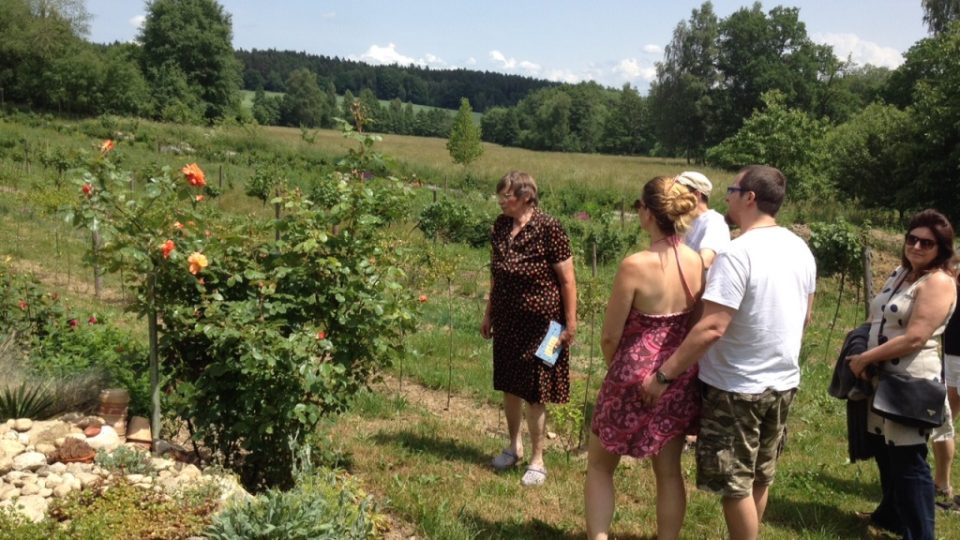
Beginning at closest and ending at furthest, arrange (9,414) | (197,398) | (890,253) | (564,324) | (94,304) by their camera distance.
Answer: (197,398) < (9,414) < (564,324) < (94,304) < (890,253)

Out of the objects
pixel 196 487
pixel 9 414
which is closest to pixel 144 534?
pixel 196 487

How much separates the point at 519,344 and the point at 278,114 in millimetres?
75403

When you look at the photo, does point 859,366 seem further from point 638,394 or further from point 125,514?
point 125,514

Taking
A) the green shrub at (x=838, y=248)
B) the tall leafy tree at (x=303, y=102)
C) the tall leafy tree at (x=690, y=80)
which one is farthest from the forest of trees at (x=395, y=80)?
the green shrub at (x=838, y=248)

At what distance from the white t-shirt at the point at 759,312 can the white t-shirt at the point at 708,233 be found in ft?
2.03

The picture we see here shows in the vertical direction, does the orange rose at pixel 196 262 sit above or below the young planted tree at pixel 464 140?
below

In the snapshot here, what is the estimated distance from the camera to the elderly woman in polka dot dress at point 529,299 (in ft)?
13.2

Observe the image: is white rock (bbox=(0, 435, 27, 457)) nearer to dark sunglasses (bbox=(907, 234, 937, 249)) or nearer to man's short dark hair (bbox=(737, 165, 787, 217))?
man's short dark hair (bbox=(737, 165, 787, 217))

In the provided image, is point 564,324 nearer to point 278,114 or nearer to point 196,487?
point 196,487

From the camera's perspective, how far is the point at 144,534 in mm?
→ 2725

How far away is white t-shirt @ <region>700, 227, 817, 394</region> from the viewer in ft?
9.10

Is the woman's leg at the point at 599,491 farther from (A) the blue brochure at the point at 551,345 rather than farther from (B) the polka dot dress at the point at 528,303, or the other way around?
(B) the polka dot dress at the point at 528,303

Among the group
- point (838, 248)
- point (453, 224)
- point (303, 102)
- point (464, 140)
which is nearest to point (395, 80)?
point (303, 102)

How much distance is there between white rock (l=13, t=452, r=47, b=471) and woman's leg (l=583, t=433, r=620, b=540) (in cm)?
230
